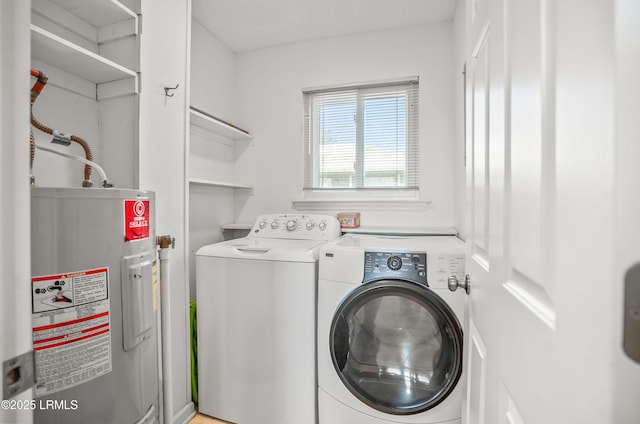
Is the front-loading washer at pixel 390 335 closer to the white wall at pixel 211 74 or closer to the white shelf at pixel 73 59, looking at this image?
the white shelf at pixel 73 59

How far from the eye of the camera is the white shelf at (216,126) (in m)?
1.98

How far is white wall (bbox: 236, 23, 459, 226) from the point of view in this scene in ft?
7.36

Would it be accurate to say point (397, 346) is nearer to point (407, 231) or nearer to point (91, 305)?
point (407, 231)

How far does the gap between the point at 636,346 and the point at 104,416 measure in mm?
1129

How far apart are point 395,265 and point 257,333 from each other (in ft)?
2.76

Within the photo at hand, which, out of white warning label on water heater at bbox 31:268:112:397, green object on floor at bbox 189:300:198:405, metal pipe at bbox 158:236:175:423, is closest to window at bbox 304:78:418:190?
green object on floor at bbox 189:300:198:405

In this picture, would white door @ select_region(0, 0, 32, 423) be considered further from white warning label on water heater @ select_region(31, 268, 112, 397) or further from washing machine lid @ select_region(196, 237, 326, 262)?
washing machine lid @ select_region(196, 237, 326, 262)

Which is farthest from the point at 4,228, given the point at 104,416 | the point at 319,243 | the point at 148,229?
the point at 319,243

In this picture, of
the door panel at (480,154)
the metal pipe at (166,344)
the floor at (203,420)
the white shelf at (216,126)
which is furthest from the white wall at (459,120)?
the floor at (203,420)

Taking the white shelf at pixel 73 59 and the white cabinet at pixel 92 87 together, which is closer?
the white shelf at pixel 73 59

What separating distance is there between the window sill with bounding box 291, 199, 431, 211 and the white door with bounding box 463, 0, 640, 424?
168cm

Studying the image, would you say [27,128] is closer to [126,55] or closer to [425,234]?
[126,55]

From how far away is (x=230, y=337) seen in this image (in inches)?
63.1

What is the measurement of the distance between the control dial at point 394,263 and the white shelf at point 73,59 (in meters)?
1.50
